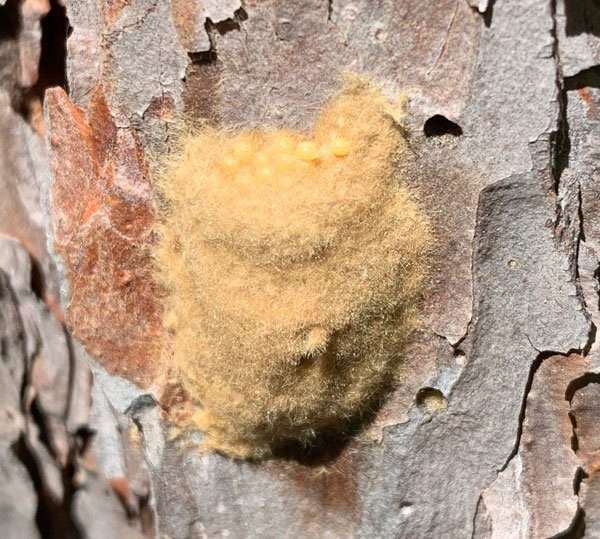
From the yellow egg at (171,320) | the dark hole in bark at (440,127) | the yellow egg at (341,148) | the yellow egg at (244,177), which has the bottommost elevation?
the yellow egg at (171,320)

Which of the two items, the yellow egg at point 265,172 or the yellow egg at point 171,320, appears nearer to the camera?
the yellow egg at point 265,172

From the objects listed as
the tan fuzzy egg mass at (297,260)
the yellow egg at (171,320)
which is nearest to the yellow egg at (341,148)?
the tan fuzzy egg mass at (297,260)

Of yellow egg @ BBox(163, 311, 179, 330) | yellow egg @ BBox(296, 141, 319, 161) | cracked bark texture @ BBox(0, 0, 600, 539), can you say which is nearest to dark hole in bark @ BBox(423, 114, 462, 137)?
cracked bark texture @ BBox(0, 0, 600, 539)

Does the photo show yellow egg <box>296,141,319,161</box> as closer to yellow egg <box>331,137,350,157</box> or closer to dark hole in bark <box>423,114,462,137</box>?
yellow egg <box>331,137,350,157</box>

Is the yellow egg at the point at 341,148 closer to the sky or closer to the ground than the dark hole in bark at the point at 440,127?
closer to the ground

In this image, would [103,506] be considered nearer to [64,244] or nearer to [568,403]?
[64,244]

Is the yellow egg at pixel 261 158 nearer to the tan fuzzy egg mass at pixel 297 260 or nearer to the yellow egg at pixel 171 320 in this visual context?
the tan fuzzy egg mass at pixel 297 260
